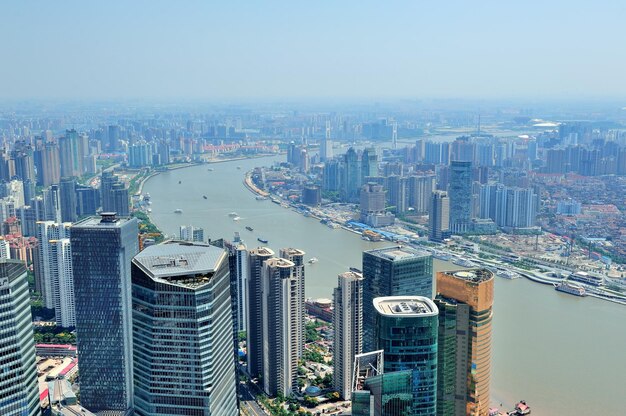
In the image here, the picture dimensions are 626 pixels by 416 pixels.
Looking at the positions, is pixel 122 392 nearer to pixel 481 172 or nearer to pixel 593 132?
pixel 481 172

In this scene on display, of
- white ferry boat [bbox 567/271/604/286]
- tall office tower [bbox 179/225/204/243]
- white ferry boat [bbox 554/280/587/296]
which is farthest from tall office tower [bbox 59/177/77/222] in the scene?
white ferry boat [bbox 567/271/604/286]

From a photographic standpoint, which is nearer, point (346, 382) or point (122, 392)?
point (122, 392)

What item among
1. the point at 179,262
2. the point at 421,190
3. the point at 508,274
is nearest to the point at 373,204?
the point at 421,190

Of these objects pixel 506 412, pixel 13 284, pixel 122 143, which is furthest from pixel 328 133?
pixel 13 284

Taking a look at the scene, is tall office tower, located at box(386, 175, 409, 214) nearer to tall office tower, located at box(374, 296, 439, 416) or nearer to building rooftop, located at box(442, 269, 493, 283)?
building rooftop, located at box(442, 269, 493, 283)

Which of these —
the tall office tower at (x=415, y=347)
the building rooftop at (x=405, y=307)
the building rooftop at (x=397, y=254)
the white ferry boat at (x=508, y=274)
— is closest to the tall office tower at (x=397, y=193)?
the white ferry boat at (x=508, y=274)

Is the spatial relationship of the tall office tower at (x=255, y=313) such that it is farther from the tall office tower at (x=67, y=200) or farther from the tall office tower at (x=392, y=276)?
the tall office tower at (x=67, y=200)
